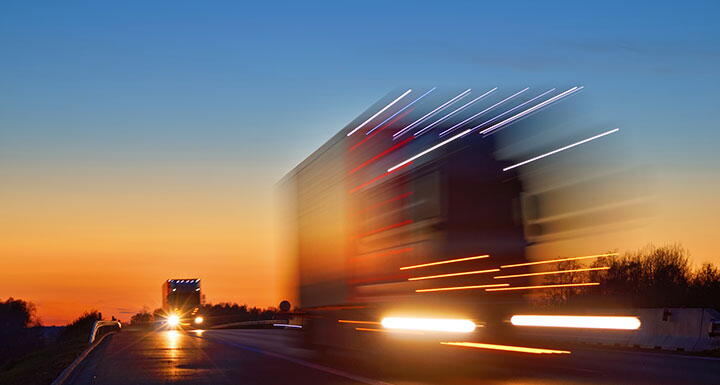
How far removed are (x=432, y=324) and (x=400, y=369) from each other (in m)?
3.46

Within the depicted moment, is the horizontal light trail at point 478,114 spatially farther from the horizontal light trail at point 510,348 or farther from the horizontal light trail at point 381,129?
the horizontal light trail at point 510,348

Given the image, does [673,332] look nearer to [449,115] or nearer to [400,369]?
[400,369]

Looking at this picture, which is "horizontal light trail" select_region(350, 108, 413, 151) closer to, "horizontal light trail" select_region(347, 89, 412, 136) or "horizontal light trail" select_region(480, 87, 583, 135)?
"horizontal light trail" select_region(347, 89, 412, 136)

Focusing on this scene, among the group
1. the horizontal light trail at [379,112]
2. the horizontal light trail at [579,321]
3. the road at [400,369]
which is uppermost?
the horizontal light trail at [379,112]

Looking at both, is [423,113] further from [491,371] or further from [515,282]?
[491,371]

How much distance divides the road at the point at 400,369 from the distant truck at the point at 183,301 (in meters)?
40.5

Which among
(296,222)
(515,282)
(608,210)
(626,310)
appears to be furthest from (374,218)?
(626,310)

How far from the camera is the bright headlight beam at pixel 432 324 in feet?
41.1

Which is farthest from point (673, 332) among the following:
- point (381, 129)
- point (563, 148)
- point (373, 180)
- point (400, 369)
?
point (563, 148)

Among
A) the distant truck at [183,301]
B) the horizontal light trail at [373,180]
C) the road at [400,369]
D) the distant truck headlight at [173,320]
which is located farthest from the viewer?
the distant truck at [183,301]

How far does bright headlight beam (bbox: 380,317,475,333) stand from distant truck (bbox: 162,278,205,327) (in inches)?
1963

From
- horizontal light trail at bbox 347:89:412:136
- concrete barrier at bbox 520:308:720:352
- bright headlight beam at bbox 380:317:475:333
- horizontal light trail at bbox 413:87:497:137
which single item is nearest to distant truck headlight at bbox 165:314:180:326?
concrete barrier at bbox 520:308:720:352

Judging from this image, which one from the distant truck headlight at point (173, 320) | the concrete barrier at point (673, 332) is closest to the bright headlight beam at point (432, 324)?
the concrete barrier at point (673, 332)

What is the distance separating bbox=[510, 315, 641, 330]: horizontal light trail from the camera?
1054 cm
